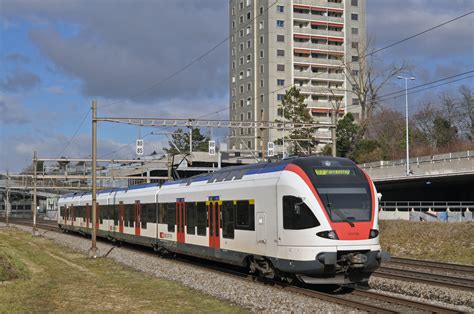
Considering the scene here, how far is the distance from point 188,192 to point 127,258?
16.8 ft

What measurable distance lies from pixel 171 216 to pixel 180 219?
1.33 m

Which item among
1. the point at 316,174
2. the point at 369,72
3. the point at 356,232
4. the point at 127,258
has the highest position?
the point at 369,72

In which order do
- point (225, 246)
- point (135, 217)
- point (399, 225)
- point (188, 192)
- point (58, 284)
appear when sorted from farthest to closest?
point (399, 225) → point (135, 217) → point (188, 192) → point (225, 246) → point (58, 284)

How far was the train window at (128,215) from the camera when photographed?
3219 cm

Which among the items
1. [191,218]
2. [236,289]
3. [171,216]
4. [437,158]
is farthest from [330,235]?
[437,158]

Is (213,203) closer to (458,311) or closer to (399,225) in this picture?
(458,311)

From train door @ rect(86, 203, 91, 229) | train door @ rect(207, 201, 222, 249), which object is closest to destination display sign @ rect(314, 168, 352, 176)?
train door @ rect(207, 201, 222, 249)

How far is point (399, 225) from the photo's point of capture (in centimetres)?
3750

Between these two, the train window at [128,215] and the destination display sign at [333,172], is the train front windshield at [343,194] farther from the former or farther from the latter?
the train window at [128,215]

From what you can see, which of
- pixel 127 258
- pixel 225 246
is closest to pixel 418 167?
pixel 127 258

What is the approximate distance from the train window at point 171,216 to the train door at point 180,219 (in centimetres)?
47

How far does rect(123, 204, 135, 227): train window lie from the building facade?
2670 inches

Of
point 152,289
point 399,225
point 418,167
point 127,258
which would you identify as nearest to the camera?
point 152,289

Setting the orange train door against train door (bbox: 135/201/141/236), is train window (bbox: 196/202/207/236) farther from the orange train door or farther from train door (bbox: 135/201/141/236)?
the orange train door
